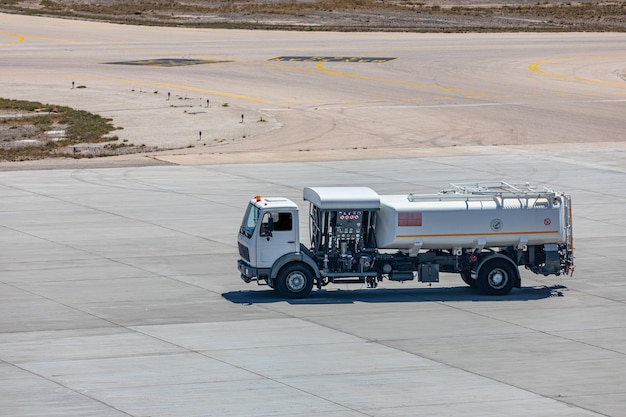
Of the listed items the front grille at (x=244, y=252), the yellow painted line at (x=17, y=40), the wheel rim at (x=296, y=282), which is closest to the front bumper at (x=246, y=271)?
the front grille at (x=244, y=252)

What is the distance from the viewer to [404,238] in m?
31.7

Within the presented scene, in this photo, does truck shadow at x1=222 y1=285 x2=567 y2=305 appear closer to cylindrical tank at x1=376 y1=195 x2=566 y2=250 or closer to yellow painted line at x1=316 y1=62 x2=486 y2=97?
cylindrical tank at x1=376 y1=195 x2=566 y2=250

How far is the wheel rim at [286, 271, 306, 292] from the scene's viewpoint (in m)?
31.9

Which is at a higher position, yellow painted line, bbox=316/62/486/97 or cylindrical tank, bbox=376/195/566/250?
yellow painted line, bbox=316/62/486/97

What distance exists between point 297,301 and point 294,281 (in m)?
0.57

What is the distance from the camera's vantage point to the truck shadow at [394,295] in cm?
3192

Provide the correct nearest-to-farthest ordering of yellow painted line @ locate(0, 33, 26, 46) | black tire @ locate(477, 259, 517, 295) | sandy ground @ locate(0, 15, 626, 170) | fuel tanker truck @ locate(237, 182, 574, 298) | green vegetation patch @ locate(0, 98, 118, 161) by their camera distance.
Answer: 1. fuel tanker truck @ locate(237, 182, 574, 298)
2. black tire @ locate(477, 259, 517, 295)
3. green vegetation patch @ locate(0, 98, 118, 161)
4. sandy ground @ locate(0, 15, 626, 170)
5. yellow painted line @ locate(0, 33, 26, 46)

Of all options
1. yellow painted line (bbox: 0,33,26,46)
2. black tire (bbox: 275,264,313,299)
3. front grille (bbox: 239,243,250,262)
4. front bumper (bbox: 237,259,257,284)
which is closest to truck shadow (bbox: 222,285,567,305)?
black tire (bbox: 275,264,313,299)

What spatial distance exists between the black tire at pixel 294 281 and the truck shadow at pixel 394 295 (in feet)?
0.72

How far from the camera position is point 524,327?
95.6ft

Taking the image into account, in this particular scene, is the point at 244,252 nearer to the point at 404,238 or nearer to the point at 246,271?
the point at 246,271

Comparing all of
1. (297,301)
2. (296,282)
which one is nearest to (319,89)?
(296,282)

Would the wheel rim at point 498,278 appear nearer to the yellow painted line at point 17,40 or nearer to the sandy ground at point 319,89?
the sandy ground at point 319,89

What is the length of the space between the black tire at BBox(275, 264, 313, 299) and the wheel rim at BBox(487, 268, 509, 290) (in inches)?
195
